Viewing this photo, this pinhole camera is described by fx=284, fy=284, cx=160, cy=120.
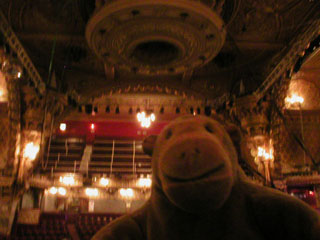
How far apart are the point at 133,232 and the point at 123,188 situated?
10402 millimetres

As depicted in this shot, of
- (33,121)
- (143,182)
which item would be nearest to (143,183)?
(143,182)

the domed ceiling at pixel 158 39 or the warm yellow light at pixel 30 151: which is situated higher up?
the domed ceiling at pixel 158 39

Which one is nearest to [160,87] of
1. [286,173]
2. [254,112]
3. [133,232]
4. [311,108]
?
[254,112]

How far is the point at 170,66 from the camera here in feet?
21.1

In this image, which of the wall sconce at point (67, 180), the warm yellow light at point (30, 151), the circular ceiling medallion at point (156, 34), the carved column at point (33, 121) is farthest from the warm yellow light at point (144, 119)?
the wall sconce at point (67, 180)

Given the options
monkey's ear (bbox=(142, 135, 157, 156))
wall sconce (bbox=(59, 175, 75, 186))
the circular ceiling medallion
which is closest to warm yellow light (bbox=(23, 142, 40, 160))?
the circular ceiling medallion

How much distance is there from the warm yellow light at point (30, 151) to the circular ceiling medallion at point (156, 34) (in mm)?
2838

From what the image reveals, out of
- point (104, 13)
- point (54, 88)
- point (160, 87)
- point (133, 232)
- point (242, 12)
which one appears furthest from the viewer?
point (160, 87)

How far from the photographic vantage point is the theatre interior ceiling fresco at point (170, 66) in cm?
524

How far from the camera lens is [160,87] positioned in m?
8.28

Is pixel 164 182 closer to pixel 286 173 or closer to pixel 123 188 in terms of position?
pixel 286 173

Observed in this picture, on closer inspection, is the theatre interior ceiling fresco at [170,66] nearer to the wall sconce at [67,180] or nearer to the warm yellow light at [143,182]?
the wall sconce at [67,180]

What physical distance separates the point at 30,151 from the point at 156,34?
4123mm

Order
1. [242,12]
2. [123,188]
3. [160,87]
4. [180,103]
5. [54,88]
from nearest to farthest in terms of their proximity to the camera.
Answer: [242,12], [54,88], [160,87], [180,103], [123,188]
